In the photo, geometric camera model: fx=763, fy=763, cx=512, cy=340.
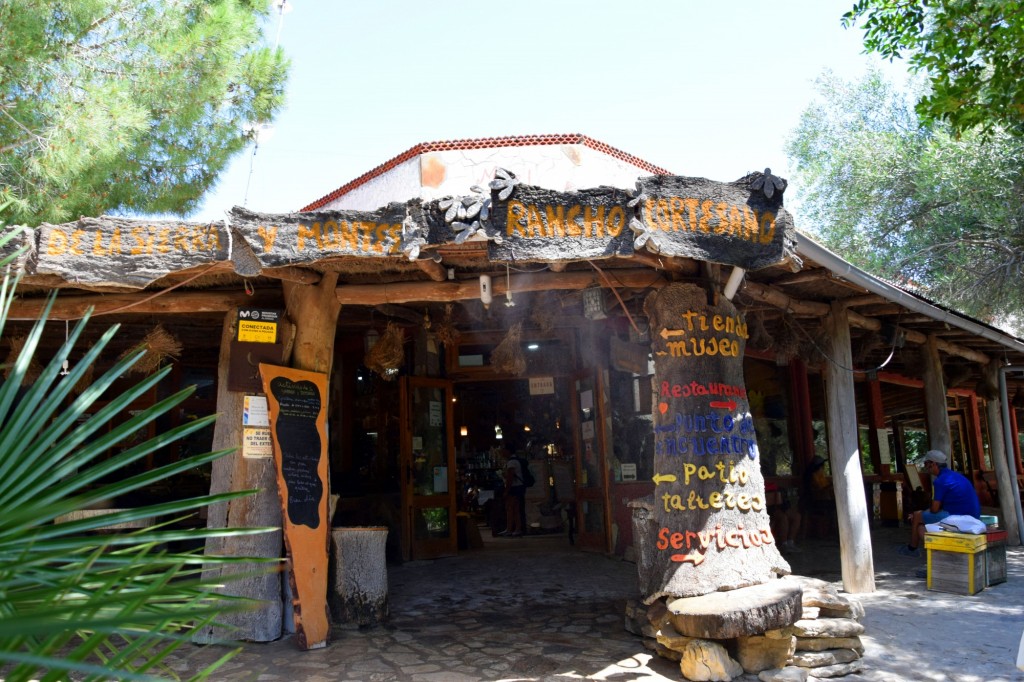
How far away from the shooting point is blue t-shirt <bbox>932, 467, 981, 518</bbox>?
25.1 feet

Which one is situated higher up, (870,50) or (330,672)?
(870,50)

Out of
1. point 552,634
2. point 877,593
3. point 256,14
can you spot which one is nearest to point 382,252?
point 552,634

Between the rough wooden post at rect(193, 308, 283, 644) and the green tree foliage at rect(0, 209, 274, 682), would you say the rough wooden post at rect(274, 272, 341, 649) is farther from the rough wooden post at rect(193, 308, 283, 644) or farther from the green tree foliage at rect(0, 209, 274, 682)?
the green tree foliage at rect(0, 209, 274, 682)

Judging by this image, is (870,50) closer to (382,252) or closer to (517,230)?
(517,230)

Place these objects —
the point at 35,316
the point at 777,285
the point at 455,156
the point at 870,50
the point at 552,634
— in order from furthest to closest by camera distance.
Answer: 1. the point at 455,156
2. the point at 870,50
3. the point at 777,285
4. the point at 35,316
5. the point at 552,634

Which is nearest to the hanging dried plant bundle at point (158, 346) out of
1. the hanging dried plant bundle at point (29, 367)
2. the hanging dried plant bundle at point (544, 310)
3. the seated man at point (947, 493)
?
the hanging dried plant bundle at point (29, 367)

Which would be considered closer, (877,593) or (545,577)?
(877,593)

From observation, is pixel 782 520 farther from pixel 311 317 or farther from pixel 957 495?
pixel 311 317

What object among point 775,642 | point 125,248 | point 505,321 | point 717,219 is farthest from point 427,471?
point 717,219

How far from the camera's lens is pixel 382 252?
201 inches

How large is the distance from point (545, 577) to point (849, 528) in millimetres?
3087

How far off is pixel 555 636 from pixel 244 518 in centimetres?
254

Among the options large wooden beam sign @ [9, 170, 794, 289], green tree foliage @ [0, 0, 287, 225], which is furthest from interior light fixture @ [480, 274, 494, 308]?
green tree foliage @ [0, 0, 287, 225]

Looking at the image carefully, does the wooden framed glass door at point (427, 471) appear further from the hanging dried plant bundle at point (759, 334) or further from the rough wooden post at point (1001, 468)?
the rough wooden post at point (1001, 468)
